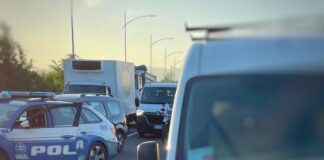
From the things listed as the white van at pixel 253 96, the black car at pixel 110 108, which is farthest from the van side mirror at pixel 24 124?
the white van at pixel 253 96

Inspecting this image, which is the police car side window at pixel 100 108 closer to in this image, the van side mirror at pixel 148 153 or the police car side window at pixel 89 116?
the police car side window at pixel 89 116

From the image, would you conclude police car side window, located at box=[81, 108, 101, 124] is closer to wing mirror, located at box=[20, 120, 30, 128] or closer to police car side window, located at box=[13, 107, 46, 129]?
police car side window, located at box=[13, 107, 46, 129]

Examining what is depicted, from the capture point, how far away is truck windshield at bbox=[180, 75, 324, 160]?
2.23 metres

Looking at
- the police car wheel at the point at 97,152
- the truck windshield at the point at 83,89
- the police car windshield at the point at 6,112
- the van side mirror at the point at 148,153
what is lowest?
the police car wheel at the point at 97,152

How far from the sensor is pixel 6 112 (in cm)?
1046

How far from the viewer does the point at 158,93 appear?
21266mm

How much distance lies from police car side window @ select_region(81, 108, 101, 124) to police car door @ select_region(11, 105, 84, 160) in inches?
17.9

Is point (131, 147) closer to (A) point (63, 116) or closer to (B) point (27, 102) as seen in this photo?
(A) point (63, 116)

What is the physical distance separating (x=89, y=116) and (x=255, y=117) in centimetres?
960

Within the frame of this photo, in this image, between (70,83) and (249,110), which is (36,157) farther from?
(70,83)

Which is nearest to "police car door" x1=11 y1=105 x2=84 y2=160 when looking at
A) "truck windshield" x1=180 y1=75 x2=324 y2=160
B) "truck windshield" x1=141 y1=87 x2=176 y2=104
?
"truck windshield" x1=180 y1=75 x2=324 y2=160

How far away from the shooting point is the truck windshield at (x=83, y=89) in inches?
881

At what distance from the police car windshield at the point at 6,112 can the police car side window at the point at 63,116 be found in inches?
27.3

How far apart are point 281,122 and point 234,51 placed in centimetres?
39
